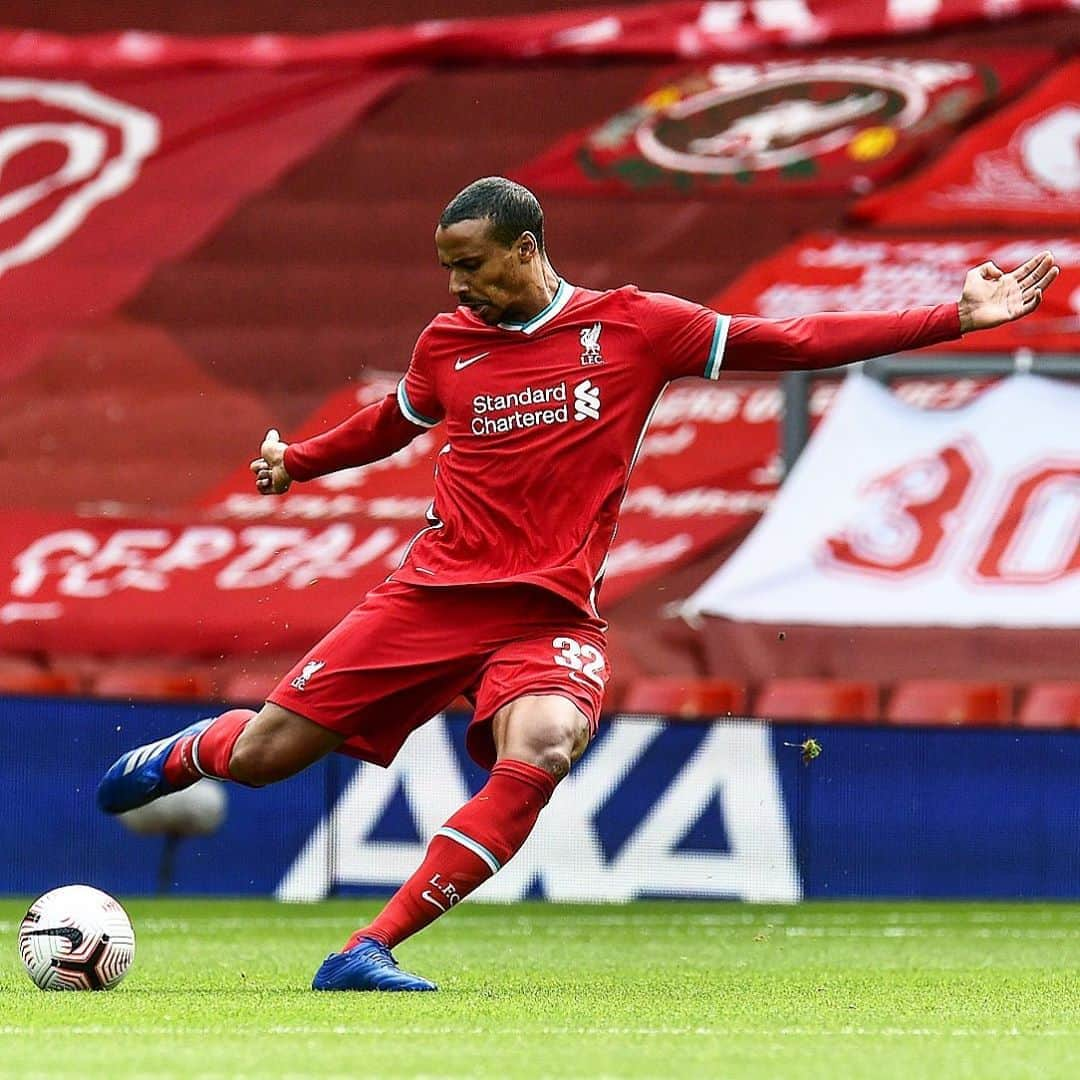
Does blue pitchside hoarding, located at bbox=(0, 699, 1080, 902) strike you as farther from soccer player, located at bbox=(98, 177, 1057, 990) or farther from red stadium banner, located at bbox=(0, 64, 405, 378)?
red stadium banner, located at bbox=(0, 64, 405, 378)

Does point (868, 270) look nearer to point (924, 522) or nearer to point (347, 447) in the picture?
point (924, 522)

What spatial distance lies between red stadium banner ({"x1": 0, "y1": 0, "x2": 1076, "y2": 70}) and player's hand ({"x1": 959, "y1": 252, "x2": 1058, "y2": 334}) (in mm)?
8275

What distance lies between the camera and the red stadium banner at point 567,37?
45.2ft

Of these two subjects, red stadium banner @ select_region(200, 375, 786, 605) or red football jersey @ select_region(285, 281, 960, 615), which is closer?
red football jersey @ select_region(285, 281, 960, 615)

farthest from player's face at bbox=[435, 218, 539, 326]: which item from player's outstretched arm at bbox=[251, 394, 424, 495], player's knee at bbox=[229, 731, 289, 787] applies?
player's knee at bbox=[229, 731, 289, 787]

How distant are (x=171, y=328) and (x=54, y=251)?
884 mm

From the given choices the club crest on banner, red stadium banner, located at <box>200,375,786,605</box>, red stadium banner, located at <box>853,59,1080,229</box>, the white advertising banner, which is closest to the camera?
the white advertising banner

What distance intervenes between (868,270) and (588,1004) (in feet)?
25.7

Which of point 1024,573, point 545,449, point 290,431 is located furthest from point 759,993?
point 290,431

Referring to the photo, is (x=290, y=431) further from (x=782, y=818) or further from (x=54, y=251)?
(x=782, y=818)

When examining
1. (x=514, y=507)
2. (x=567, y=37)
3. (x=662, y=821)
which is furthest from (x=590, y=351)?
(x=567, y=37)

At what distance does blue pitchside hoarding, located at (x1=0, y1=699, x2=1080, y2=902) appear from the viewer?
948 cm

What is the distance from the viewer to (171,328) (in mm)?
13672

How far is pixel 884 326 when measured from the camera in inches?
226
